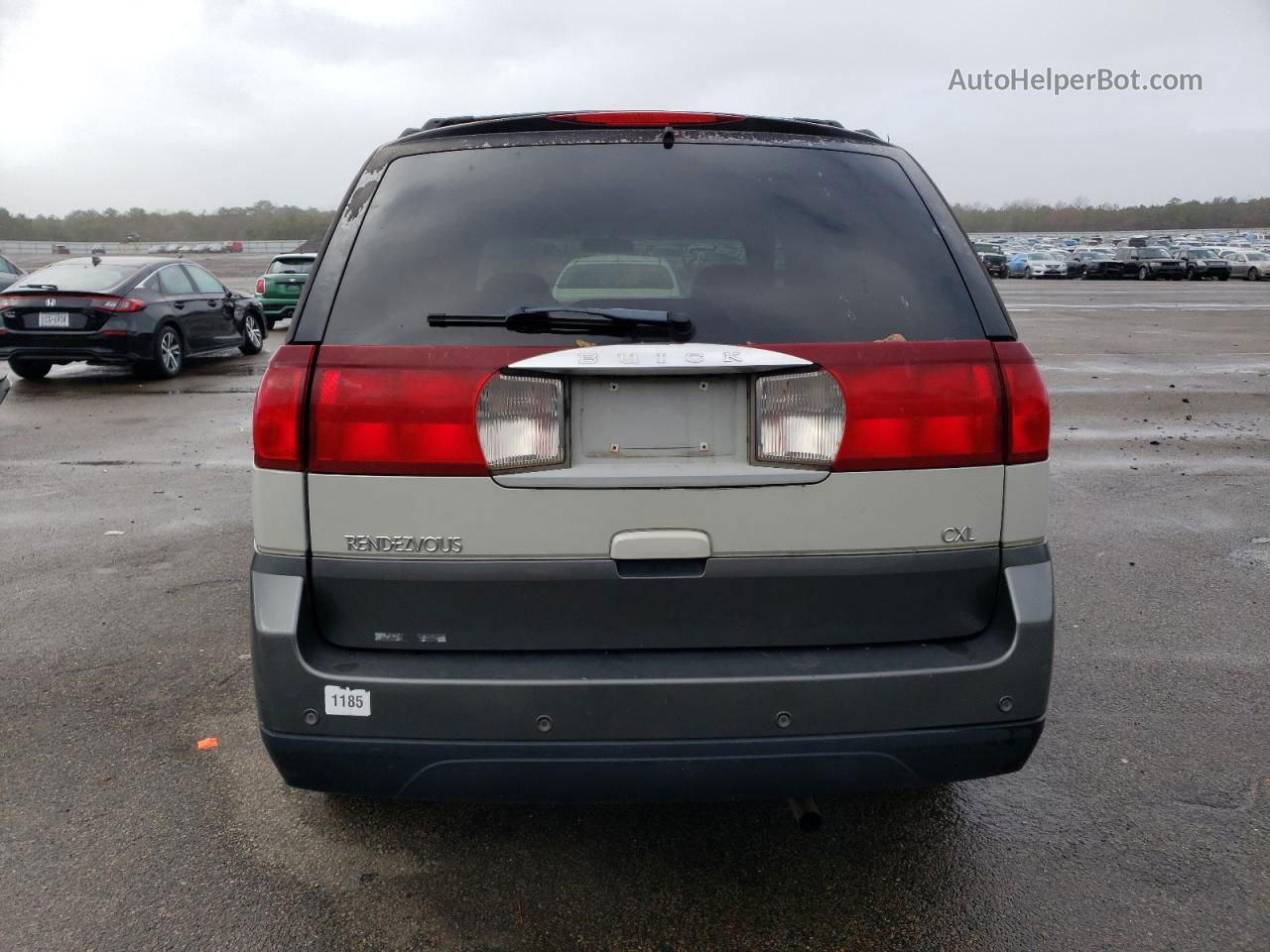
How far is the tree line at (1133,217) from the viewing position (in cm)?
13750

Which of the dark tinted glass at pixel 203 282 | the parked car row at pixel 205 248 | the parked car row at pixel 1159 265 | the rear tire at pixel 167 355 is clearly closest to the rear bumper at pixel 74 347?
the rear tire at pixel 167 355

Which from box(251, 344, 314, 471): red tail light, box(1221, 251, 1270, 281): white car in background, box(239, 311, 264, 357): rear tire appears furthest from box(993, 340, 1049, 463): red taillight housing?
box(1221, 251, 1270, 281): white car in background

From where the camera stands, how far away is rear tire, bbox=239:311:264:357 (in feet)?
54.1

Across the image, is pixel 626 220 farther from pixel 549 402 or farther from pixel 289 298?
pixel 289 298

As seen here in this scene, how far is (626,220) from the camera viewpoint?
100 inches

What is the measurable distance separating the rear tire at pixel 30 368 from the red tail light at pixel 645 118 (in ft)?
43.3

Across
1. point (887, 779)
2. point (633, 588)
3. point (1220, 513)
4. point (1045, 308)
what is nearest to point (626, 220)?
point (633, 588)

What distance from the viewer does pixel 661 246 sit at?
258 cm

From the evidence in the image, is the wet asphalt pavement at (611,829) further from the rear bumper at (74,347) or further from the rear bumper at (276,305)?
the rear bumper at (276,305)

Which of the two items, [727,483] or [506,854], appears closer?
[727,483]

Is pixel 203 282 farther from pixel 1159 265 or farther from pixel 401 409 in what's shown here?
pixel 1159 265

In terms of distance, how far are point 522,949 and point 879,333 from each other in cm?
164

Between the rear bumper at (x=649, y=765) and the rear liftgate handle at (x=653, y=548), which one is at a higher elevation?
the rear liftgate handle at (x=653, y=548)

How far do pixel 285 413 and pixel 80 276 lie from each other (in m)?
13.1
